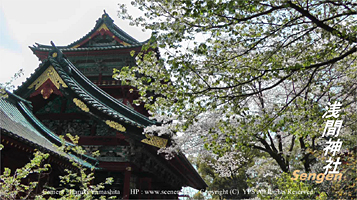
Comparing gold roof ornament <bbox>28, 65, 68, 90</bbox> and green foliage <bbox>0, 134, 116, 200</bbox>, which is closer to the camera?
green foliage <bbox>0, 134, 116, 200</bbox>

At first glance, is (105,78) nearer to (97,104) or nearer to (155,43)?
(97,104)

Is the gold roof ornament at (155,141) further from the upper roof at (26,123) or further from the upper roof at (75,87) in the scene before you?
the upper roof at (26,123)

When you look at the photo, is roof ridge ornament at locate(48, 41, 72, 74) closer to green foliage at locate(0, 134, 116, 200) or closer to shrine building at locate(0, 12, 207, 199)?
shrine building at locate(0, 12, 207, 199)

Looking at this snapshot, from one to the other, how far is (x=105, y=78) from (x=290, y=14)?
9.98 m

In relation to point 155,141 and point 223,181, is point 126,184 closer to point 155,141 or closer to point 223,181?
point 155,141

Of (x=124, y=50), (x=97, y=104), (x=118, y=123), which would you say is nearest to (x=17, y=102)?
(x=97, y=104)

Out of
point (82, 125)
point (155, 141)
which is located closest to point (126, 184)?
point (155, 141)

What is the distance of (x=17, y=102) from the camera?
27.2ft

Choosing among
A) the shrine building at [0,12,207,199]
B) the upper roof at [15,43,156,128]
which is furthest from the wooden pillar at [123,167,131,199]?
the upper roof at [15,43,156,128]

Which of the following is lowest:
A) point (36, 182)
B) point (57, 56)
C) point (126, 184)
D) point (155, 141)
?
point (36, 182)

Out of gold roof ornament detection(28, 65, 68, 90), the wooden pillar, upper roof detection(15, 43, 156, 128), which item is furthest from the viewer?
gold roof ornament detection(28, 65, 68, 90)

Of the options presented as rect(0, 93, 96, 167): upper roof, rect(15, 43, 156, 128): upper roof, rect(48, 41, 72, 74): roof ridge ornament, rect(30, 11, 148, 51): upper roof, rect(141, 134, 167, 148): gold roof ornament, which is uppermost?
rect(30, 11, 148, 51): upper roof

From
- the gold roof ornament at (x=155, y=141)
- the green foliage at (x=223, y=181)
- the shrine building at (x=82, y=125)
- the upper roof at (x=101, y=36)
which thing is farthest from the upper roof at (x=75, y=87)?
the green foliage at (x=223, y=181)

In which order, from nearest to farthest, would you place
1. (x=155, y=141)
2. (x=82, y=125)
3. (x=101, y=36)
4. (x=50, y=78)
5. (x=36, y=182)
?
(x=36, y=182) → (x=155, y=141) → (x=50, y=78) → (x=82, y=125) → (x=101, y=36)
